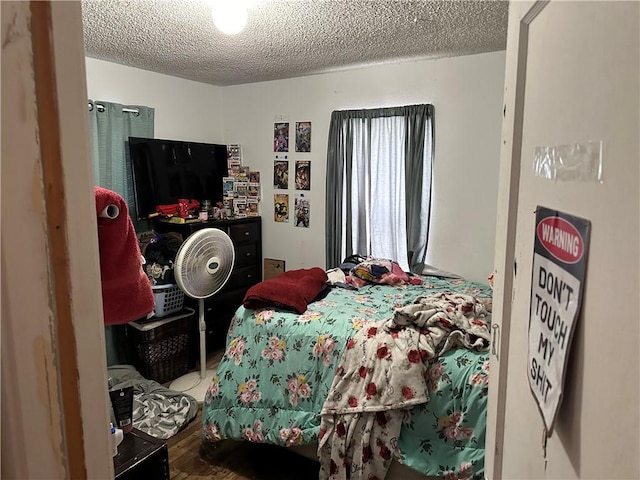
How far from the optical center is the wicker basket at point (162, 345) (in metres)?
3.30

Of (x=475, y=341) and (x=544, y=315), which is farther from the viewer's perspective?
(x=475, y=341)

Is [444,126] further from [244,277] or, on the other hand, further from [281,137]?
[244,277]

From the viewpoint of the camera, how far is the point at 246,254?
4.19m

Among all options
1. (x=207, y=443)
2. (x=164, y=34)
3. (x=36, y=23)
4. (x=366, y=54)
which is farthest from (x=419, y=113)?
(x=36, y=23)

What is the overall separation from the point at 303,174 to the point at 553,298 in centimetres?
358

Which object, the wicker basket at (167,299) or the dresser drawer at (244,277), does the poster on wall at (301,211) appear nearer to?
the dresser drawer at (244,277)

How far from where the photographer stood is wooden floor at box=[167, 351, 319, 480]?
2.34 meters

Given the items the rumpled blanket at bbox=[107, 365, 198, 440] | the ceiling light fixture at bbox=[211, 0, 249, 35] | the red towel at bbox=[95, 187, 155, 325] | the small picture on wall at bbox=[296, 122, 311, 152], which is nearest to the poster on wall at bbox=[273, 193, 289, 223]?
the small picture on wall at bbox=[296, 122, 311, 152]

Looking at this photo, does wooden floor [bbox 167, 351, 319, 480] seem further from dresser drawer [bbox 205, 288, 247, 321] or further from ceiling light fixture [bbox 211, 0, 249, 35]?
ceiling light fixture [bbox 211, 0, 249, 35]

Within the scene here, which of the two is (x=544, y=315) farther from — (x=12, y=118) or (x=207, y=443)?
(x=207, y=443)

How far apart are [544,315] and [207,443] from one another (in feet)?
7.83

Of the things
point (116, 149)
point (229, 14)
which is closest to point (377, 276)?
point (229, 14)

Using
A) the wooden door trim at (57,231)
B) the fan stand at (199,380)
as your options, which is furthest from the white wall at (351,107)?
the wooden door trim at (57,231)

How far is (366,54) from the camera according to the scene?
330cm
